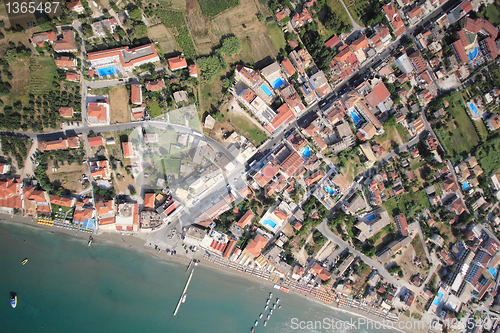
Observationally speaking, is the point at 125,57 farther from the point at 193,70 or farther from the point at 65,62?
the point at 193,70

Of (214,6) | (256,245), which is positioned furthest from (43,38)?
(256,245)

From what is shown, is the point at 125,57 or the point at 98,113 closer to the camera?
the point at 98,113

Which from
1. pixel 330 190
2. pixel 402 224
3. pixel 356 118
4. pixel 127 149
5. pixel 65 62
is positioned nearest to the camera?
pixel 65 62

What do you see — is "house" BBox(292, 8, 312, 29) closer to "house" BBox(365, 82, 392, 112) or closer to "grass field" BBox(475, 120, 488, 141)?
"house" BBox(365, 82, 392, 112)

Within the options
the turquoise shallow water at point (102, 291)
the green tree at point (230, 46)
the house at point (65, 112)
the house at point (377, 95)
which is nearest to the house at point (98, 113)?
the house at point (65, 112)

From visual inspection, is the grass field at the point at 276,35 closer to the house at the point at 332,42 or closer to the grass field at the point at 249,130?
the house at the point at 332,42

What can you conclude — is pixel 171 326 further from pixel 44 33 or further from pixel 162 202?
pixel 44 33
